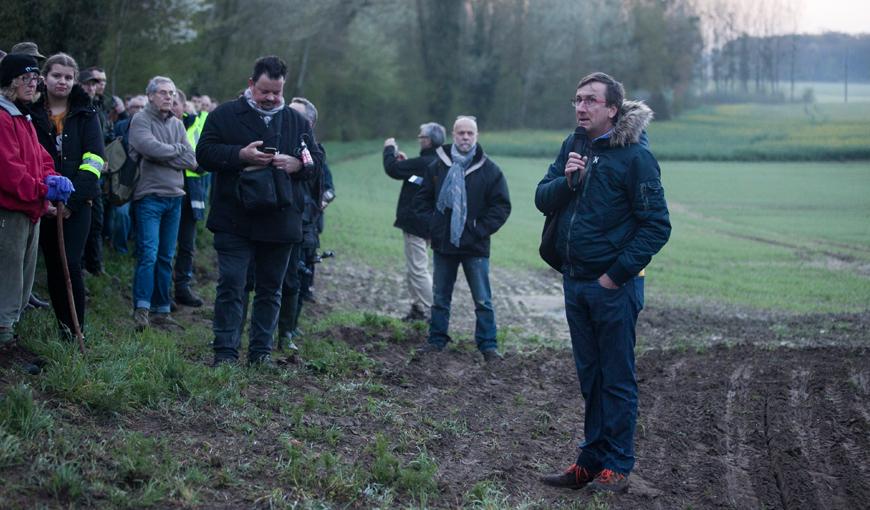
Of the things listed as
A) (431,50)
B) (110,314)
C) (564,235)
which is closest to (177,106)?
(110,314)

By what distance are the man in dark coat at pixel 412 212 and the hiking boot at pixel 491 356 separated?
208 centimetres

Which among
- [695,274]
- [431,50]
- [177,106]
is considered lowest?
[695,274]

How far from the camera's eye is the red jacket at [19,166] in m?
6.34

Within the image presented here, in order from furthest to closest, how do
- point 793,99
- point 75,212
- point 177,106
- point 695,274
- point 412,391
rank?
point 793,99 → point 695,274 → point 177,106 → point 412,391 → point 75,212

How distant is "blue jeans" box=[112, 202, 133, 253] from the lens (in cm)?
1304

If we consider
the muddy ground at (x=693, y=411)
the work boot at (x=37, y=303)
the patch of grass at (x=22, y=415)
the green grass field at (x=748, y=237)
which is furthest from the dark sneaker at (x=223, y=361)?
the green grass field at (x=748, y=237)

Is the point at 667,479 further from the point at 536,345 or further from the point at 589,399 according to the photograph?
the point at 536,345

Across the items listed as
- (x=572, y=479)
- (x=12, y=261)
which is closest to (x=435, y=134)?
(x=12, y=261)

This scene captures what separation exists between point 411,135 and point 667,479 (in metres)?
54.2

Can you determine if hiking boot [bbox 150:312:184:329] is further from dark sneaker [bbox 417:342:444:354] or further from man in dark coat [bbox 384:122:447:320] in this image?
man in dark coat [bbox 384:122:447:320]

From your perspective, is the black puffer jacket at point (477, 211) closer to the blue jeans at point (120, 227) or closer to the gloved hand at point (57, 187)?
the gloved hand at point (57, 187)

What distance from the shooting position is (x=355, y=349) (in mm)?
9758

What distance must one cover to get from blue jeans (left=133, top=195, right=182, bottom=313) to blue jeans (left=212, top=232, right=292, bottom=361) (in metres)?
1.81

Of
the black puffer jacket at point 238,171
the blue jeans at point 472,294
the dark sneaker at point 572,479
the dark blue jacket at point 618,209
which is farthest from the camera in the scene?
the blue jeans at point 472,294
